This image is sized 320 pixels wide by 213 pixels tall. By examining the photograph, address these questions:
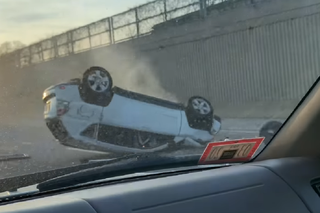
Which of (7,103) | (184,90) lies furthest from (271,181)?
(7,103)

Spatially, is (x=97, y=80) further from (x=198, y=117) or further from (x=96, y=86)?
(x=198, y=117)

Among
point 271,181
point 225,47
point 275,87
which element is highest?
A: point 225,47

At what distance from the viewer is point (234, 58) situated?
498 cm

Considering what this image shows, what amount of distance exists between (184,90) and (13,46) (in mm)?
1661

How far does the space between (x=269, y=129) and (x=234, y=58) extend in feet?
2.57

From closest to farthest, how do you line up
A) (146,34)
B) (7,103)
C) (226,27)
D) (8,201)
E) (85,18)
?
1. (8,201)
2. (7,103)
3. (85,18)
4. (146,34)
5. (226,27)

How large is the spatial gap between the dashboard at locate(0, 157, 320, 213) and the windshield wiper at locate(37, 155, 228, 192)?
123 mm

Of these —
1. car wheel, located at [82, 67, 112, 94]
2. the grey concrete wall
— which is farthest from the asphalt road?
the grey concrete wall

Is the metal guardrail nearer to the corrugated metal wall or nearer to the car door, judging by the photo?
the corrugated metal wall

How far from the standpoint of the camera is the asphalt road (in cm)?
354

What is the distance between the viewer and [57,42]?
158 inches

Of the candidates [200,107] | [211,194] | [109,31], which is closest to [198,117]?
[200,107]

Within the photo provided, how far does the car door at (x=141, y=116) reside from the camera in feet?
14.0

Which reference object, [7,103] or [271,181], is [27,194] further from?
A: [271,181]
